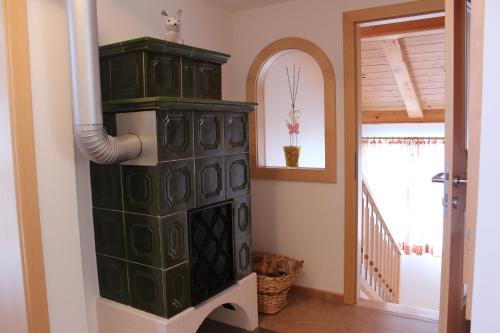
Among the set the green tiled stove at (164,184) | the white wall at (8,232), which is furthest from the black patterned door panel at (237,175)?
the white wall at (8,232)

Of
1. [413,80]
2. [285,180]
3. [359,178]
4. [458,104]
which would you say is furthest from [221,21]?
[413,80]

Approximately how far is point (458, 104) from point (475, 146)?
48 centimetres

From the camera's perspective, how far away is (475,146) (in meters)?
1.41

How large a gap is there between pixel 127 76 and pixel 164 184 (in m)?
0.61

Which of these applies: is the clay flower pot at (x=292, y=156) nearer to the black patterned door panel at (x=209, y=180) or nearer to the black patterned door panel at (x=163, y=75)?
the black patterned door panel at (x=209, y=180)

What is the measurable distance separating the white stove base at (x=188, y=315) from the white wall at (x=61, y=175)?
0.40 feet

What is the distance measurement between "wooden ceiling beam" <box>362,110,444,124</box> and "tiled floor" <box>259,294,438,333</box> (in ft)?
11.0

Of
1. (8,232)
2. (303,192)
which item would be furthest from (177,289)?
(303,192)

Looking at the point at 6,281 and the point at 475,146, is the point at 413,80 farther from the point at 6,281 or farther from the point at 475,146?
the point at 6,281

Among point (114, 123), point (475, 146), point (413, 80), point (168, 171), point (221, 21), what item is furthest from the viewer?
point (413, 80)

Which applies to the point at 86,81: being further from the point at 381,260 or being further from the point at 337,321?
the point at 381,260

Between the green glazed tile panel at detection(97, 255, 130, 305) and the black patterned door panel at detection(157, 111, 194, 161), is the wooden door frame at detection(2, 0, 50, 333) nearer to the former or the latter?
the green glazed tile panel at detection(97, 255, 130, 305)

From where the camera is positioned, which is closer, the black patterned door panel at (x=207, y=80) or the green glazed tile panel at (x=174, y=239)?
the green glazed tile panel at (x=174, y=239)

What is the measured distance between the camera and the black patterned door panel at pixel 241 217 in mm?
2438
